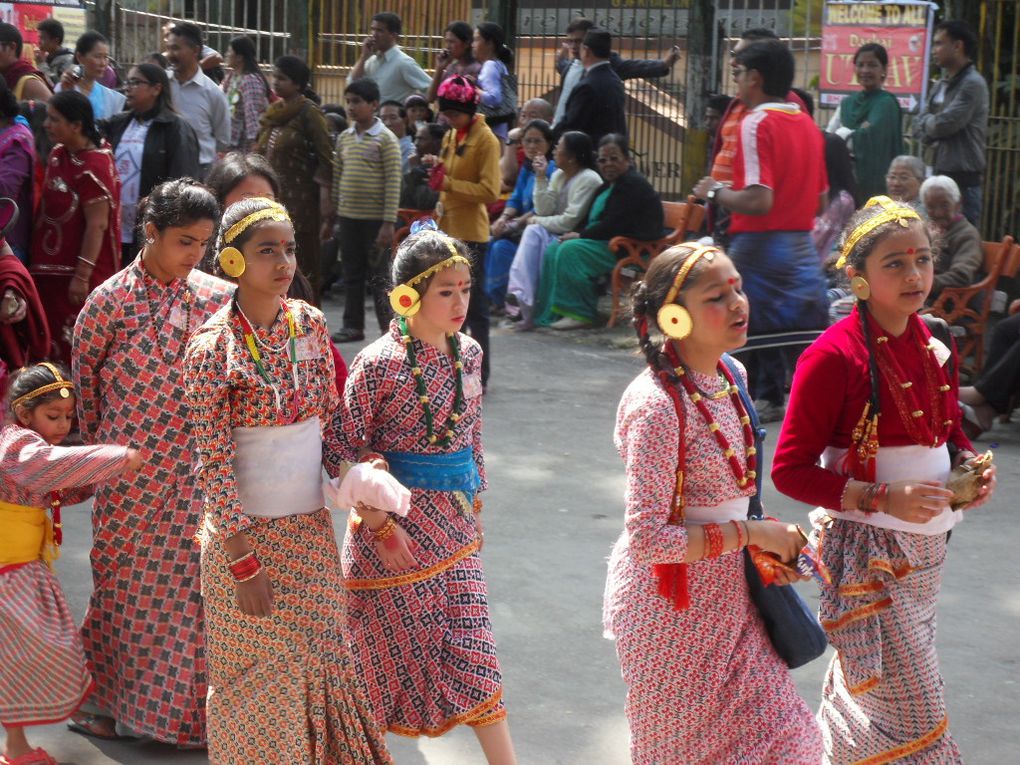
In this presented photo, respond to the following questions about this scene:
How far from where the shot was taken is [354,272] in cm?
1039

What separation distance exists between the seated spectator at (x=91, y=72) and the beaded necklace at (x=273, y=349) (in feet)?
27.3

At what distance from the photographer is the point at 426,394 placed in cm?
391

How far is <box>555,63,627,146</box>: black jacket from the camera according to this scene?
38.9 feet

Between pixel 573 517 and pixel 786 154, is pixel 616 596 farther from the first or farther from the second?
pixel 786 154

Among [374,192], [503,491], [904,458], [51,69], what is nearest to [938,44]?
[374,192]

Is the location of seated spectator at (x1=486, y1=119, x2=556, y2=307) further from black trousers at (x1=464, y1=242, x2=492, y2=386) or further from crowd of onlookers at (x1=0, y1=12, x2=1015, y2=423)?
black trousers at (x1=464, y1=242, x2=492, y2=386)

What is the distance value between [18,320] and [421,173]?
24.6 feet

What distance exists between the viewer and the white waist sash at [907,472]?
369 cm

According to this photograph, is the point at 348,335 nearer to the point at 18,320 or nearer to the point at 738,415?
the point at 18,320

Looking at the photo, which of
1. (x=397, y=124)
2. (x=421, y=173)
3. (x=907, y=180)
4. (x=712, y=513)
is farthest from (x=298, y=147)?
(x=712, y=513)

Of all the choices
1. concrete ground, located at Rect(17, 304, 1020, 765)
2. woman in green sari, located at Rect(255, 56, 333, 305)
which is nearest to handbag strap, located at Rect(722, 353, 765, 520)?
concrete ground, located at Rect(17, 304, 1020, 765)

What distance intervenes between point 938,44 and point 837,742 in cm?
729

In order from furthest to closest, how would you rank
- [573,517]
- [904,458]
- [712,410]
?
1. [573,517]
2. [904,458]
3. [712,410]

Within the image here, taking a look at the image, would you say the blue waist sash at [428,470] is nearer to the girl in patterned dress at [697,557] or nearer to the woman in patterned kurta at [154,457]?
the girl in patterned dress at [697,557]
